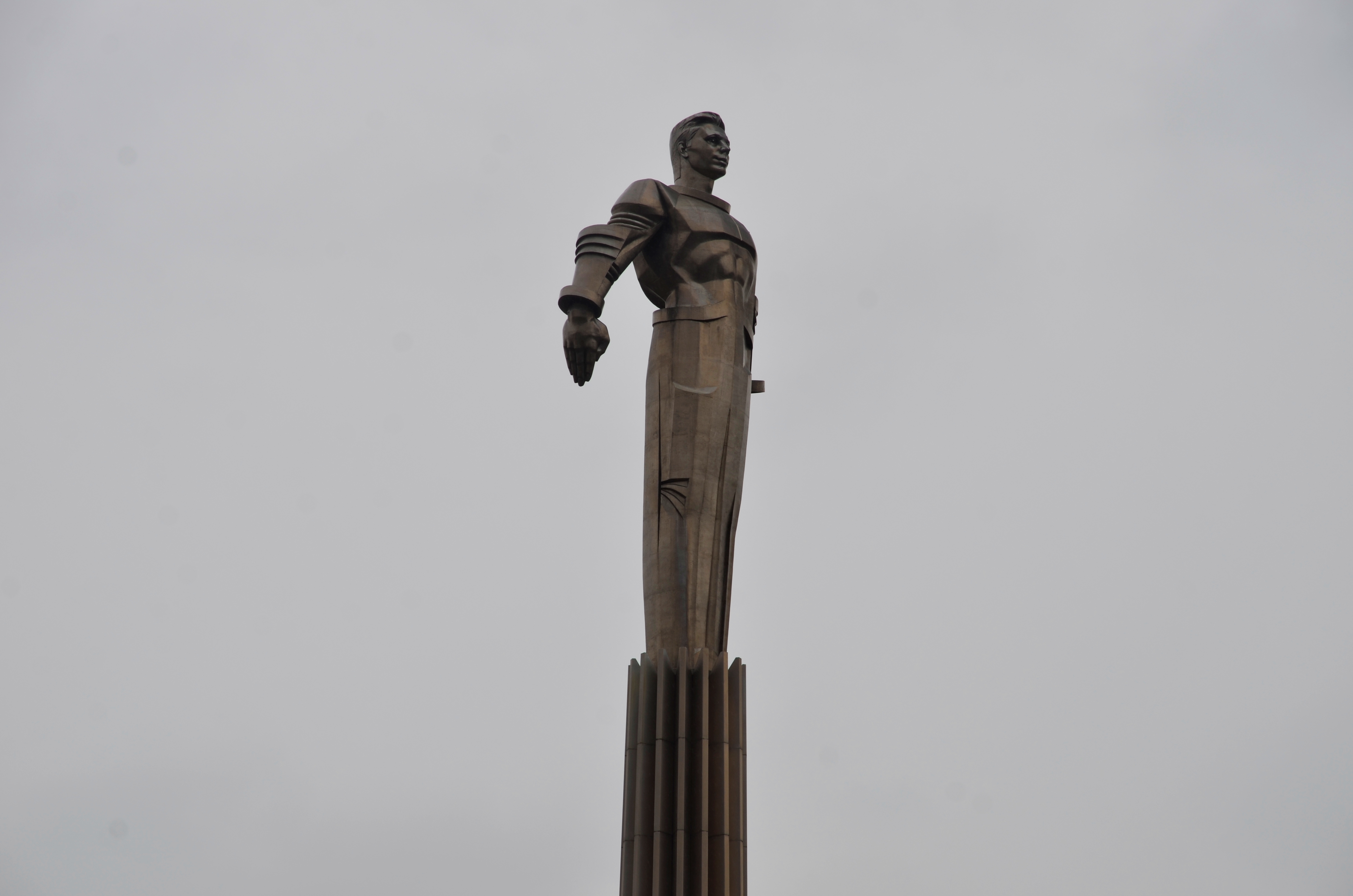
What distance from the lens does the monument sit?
11.0m

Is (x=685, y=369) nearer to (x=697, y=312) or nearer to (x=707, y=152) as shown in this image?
(x=697, y=312)

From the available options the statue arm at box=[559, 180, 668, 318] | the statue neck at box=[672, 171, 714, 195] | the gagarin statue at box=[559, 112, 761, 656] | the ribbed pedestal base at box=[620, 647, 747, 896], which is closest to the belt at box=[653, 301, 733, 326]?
the gagarin statue at box=[559, 112, 761, 656]

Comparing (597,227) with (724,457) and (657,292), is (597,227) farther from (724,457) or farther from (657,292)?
(724,457)

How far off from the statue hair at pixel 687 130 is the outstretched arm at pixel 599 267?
94cm

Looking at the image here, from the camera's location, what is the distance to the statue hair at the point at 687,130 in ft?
44.4

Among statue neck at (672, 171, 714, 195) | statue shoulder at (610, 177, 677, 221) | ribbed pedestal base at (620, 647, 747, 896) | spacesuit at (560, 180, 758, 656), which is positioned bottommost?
ribbed pedestal base at (620, 647, 747, 896)

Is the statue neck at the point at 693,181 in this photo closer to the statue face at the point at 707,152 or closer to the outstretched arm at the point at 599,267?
the statue face at the point at 707,152

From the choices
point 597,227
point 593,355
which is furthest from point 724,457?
point 597,227

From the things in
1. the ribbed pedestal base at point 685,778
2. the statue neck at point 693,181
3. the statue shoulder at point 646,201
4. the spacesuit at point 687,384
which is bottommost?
the ribbed pedestal base at point 685,778

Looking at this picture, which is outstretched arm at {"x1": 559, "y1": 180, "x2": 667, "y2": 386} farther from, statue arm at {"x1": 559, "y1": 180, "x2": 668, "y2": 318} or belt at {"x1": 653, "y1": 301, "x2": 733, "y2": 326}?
belt at {"x1": 653, "y1": 301, "x2": 733, "y2": 326}

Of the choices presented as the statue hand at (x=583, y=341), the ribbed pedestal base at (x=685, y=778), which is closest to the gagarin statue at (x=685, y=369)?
the statue hand at (x=583, y=341)

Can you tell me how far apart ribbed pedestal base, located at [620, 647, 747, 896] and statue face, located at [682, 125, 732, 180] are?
488 centimetres

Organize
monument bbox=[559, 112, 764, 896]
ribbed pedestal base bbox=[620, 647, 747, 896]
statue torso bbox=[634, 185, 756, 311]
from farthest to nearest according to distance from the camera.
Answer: statue torso bbox=[634, 185, 756, 311]
monument bbox=[559, 112, 764, 896]
ribbed pedestal base bbox=[620, 647, 747, 896]

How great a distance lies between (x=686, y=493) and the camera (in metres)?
12.1
